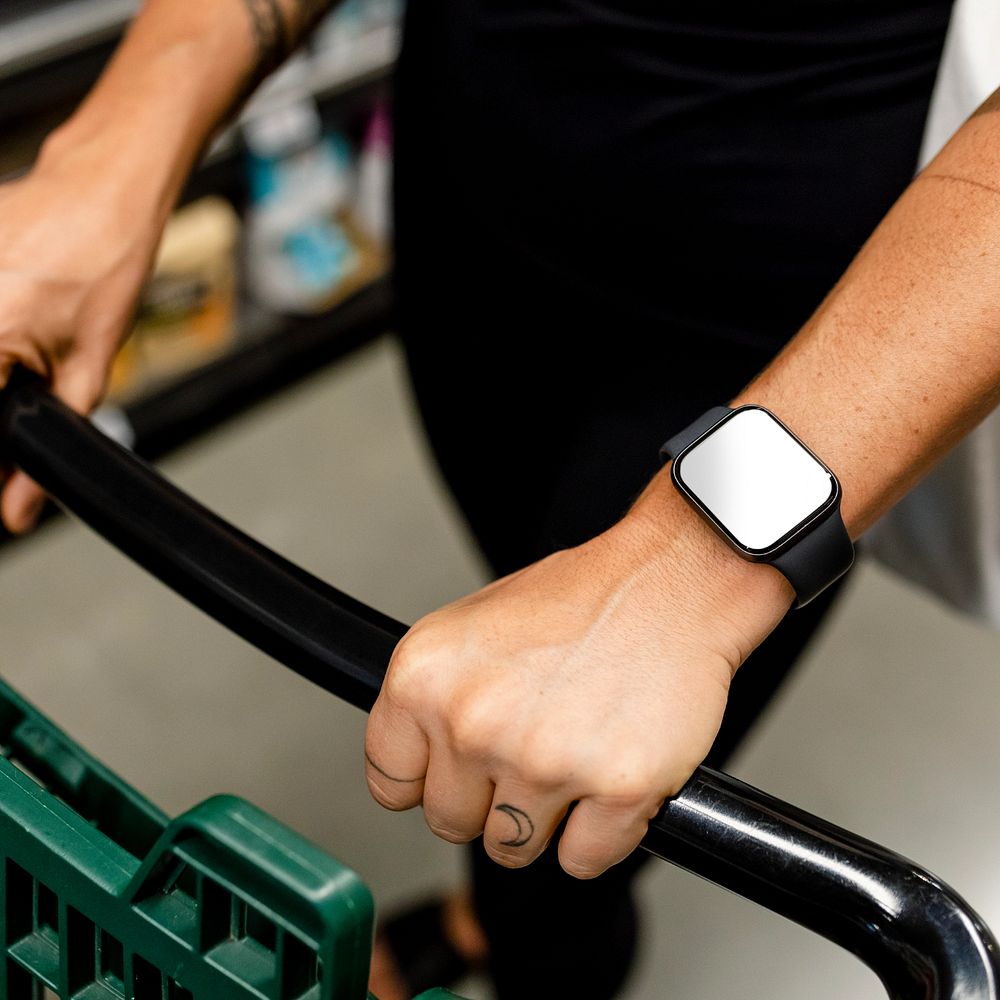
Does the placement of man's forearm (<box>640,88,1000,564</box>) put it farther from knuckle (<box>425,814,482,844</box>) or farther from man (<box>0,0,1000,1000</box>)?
knuckle (<box>425,814,482,844</box>)

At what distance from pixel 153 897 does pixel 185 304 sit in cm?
167

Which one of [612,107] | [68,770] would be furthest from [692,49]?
[68,770]

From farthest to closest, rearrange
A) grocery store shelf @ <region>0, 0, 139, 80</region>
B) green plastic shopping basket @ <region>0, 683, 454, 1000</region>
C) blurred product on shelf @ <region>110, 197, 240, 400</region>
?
1. blurred product on shelf @ <region>110, 197, 240, 400</region>
2. grocery store shelf @ <region>0, 0, 139, 80</region>
3. green plastic shopping basket @ <region>0, 683, 454, 1000</region>

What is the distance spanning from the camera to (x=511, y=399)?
0.95 m

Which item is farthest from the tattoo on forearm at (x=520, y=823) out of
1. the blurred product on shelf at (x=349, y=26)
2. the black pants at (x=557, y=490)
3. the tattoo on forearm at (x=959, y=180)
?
the blurred product on shelf at (x=349, y=26)

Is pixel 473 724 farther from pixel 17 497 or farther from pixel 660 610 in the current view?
pixel 17 497

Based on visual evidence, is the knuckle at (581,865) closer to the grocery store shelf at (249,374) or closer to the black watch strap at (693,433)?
the black watch strap at (693,433)

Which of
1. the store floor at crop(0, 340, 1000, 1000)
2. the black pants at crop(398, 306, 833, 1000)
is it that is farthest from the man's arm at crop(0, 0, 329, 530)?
the store floor at crop(0, 340, 1000, 1000)

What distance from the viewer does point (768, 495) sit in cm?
55

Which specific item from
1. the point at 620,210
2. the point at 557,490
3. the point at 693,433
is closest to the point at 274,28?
the point at 620,210

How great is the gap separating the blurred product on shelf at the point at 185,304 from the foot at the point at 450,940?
42.6 inches

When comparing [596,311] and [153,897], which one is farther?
[596,311]

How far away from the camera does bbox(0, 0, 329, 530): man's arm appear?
2.49 feet

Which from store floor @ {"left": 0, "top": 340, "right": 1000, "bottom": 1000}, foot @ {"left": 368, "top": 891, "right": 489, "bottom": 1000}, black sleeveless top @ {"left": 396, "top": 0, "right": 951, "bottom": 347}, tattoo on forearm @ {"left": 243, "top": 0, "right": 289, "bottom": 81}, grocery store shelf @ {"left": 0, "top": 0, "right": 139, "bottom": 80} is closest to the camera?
black sleeveless top @ {"left": 396, "top": 0, "right": 951, "bottom": 347}
